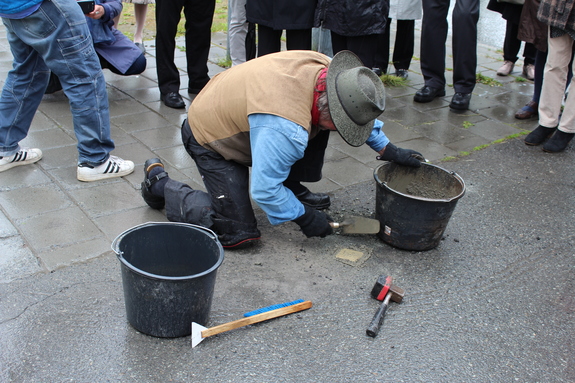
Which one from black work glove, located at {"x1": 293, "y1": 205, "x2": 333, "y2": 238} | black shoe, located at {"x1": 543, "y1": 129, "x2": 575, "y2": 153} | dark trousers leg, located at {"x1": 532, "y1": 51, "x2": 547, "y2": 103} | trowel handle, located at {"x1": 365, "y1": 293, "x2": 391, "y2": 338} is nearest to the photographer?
trowel handle, located at {"x1": 365, "y1": 293, "x2": 391, "y2": 338}

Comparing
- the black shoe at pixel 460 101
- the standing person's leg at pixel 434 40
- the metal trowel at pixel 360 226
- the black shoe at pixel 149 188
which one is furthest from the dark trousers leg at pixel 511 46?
the black shoe at pixel 149 188

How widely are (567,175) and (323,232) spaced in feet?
8.01

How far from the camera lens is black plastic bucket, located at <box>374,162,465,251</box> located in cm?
304

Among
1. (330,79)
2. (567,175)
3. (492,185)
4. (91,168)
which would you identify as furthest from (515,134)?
(91,168)

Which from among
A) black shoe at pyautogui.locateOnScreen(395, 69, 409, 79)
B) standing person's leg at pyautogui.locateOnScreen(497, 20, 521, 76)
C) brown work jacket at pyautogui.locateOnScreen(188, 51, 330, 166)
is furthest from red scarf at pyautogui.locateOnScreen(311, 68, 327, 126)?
standing person's leg at pyautogui.locateOnScreen(497, 20, 521, 76)

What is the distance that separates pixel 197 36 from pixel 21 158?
2106mm

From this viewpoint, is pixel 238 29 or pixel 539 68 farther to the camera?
pixel 238 29

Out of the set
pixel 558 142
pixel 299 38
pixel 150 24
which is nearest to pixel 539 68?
pixel 558 142

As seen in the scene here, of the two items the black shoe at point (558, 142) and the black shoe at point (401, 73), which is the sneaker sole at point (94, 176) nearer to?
the black shoe at point (558, 142)

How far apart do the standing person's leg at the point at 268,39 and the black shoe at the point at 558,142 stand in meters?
2.59

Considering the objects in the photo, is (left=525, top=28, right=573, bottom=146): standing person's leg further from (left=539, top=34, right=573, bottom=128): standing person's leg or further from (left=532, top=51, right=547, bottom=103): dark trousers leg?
(left=532, top=51, right=547, bottom=103): dark trousers leg

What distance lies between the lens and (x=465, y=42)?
538 cm

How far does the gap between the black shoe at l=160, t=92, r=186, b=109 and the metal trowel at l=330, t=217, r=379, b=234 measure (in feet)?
8.41

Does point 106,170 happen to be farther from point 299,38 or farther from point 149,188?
point 299,38
